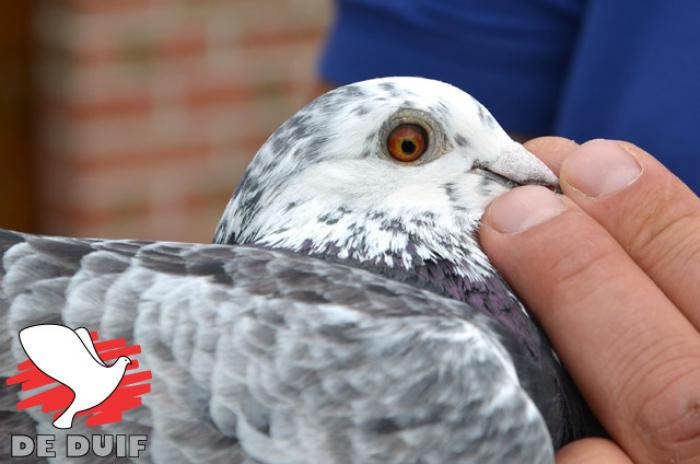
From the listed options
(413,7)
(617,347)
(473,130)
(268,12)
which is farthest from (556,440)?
(268,12)

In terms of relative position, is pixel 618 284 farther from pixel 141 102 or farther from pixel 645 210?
pixel 141 102

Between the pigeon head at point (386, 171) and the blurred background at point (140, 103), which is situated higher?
the pigeon head at point (386, 171)

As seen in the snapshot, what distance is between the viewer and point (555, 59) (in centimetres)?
215

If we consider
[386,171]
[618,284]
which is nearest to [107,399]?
[386,171]

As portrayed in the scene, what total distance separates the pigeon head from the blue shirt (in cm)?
39

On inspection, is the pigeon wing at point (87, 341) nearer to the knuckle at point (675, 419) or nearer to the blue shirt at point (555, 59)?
the knuckle at point (675, 419)

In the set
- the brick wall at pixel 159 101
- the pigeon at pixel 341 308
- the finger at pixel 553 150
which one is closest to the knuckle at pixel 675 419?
the pigeon at pixel 341 308

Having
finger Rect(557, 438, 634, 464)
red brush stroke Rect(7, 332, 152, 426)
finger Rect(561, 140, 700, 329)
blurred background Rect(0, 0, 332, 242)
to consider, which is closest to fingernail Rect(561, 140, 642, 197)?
finger Rect(561, 140, 700, 329)

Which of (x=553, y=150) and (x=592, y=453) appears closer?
(x=592, y=453)

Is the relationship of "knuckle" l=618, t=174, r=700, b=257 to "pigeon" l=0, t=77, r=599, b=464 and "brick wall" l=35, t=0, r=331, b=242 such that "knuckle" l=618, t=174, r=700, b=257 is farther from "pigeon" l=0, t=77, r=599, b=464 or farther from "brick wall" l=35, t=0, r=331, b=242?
"brick wall" l=35, t=0, r=331, b=242

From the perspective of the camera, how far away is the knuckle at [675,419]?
130 centimetres

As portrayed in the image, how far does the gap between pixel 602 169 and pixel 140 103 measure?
2.15 m

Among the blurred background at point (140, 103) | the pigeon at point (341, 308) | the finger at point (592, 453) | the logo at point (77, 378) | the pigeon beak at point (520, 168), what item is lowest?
the blurred background at point (140, 103)

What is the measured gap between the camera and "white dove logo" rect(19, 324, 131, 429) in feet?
4.10
